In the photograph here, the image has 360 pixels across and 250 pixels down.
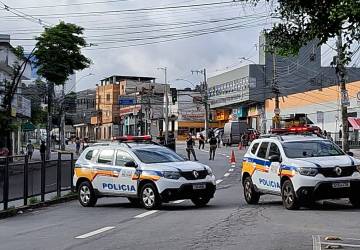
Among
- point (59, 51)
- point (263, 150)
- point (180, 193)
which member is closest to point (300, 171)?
point (263, 150)

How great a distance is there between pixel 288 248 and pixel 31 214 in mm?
9285

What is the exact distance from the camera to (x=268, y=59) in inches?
3300

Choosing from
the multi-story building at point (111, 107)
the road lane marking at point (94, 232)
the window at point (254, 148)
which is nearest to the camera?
the road lane marking at point (94, 232)

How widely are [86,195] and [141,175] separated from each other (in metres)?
2.56

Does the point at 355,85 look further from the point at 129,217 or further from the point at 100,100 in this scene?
the point at 100,100

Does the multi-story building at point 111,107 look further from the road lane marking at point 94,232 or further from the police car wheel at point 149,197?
the road lane marking at point 94,232

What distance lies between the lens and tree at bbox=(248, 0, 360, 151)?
7840 mm

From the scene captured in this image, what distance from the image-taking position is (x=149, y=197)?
1625 centimetres

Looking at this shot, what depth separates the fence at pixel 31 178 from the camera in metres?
16.9

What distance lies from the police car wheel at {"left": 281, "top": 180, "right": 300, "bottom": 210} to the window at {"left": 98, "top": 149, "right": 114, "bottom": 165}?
483 centimetres

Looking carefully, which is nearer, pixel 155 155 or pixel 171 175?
pixel 171 175

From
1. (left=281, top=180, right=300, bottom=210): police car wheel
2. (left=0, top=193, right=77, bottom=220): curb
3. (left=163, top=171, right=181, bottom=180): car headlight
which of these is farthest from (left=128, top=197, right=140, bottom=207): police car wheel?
(left=281, top=180, right=300, bottom=210): police car wheel

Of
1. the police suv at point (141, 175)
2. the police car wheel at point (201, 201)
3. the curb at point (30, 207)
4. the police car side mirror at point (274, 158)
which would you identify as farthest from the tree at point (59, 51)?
the police car side mirror at point (274, 158)

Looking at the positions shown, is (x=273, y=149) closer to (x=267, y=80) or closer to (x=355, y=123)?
(x=355, y=123)
